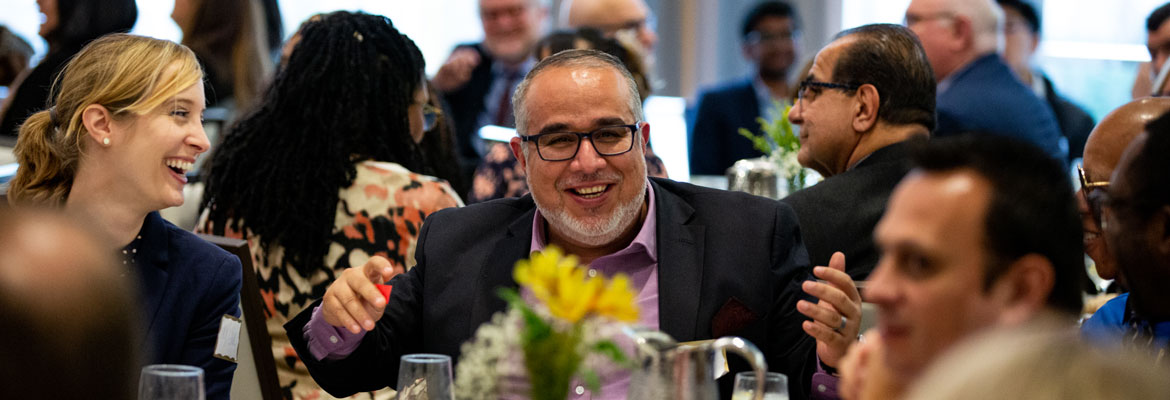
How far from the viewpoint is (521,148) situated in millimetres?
2654

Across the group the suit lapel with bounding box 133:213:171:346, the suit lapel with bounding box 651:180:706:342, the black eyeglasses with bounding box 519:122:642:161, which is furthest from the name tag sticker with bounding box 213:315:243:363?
the suit lapel with bounding box 651:180:706:342

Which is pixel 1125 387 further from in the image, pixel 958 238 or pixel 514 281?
pixel 514 281

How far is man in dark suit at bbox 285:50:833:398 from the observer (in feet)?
8.17

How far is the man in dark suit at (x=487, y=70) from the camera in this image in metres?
6.21

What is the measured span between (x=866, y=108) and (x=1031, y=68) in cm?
392

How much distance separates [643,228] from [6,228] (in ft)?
5.35

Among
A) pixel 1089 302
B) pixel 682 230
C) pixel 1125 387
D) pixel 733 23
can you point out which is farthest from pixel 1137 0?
pixel 1125 387

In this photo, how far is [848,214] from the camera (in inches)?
121

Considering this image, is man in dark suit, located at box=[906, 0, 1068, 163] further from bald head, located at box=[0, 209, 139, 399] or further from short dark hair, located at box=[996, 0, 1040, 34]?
Result: bald head, located at box=[0, 209, 139, 399]

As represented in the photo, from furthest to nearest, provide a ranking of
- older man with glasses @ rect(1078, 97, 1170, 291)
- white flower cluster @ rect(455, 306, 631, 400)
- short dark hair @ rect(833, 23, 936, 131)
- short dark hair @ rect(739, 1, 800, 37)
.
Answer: short dark hair @ rect(739, 1, 800, 37) < short dark hair @ rect(833, 23, 936, 131) < older man with glasses @ rect(1078, 97, 1170, 291) < white flower cluster @ rect(455, 306, 631, 400)

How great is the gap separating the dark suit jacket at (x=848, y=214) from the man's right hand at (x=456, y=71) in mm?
3334

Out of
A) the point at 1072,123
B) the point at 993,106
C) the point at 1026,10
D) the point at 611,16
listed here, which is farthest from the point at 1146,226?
the point at 1026,10

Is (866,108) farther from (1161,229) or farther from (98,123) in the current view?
(98,123)

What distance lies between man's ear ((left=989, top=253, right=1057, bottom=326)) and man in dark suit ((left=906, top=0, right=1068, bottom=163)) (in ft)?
12.3
